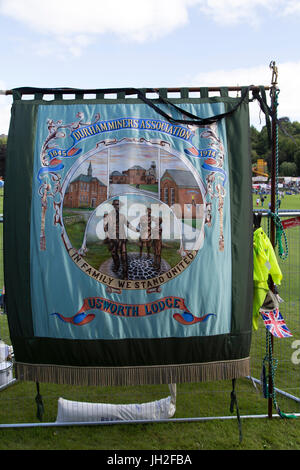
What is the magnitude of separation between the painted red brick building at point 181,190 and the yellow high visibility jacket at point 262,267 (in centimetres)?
60

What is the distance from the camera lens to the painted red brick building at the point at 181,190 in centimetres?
286

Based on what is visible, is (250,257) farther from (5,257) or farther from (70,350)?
(5,257)

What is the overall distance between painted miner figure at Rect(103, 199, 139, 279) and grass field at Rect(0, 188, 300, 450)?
1.47 meters

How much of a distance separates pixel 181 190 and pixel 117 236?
2.02 ft

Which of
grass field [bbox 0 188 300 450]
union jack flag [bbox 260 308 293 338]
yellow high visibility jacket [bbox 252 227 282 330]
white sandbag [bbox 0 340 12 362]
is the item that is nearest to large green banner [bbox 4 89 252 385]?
yellow high visibility jacket [bbox 252 227 282 330]

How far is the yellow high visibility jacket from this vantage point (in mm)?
3012

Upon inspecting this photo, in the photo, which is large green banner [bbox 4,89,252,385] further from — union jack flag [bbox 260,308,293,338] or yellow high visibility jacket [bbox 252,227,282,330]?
union jack flag [bbox 260,308,293,338]

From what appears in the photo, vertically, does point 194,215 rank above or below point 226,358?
above

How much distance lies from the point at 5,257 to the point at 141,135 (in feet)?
4.71

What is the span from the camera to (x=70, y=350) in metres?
2.89

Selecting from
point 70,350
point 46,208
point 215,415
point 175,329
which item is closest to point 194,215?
point 175,329


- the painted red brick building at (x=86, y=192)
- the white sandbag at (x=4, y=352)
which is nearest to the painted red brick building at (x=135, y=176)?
the painted red brick building at (x=86, y=192)

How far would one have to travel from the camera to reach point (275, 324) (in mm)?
3121

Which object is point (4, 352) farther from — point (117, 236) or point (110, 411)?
point (117, 236)
